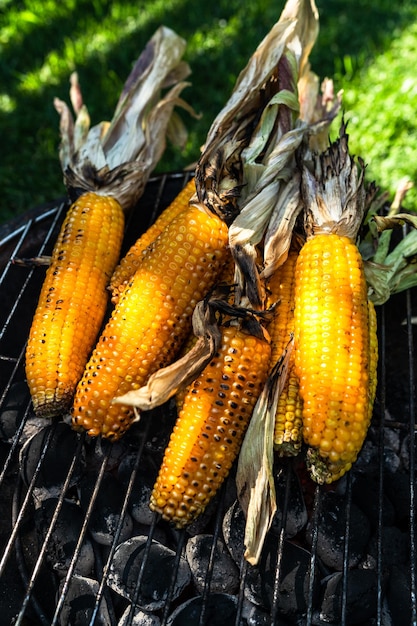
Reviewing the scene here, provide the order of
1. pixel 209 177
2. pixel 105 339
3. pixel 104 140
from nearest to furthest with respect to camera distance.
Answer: pixel 105 339
pixel 209 177
pixel 104 140

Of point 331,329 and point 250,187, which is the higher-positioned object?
point 250,187

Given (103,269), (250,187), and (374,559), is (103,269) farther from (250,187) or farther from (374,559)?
(374,559)

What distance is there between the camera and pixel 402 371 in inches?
108

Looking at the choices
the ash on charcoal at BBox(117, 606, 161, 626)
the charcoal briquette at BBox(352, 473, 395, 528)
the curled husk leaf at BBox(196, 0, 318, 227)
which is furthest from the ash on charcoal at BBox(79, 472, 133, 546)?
the curled husk leaf at BBox(196, 0, 318, 227)

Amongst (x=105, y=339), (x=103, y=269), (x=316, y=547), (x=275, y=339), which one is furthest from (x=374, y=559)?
(x=103, y=269)

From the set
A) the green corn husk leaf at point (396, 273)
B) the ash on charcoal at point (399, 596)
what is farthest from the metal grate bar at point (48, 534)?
the green corn husk leaf at point (396, 273)

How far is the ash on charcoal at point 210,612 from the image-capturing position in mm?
1912

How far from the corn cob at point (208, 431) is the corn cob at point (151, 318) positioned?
0.23 meters

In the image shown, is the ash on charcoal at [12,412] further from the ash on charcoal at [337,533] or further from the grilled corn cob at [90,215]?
the ash on charcoal at [337,533]

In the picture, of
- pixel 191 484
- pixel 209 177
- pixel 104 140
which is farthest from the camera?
pixel 104 140

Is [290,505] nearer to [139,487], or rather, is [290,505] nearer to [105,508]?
[139,487]

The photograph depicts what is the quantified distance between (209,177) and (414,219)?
34.6 inches

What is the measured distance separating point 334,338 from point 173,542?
97 cm

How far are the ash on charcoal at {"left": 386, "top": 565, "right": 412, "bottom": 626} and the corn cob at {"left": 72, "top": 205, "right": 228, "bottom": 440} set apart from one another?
1.09 meters
